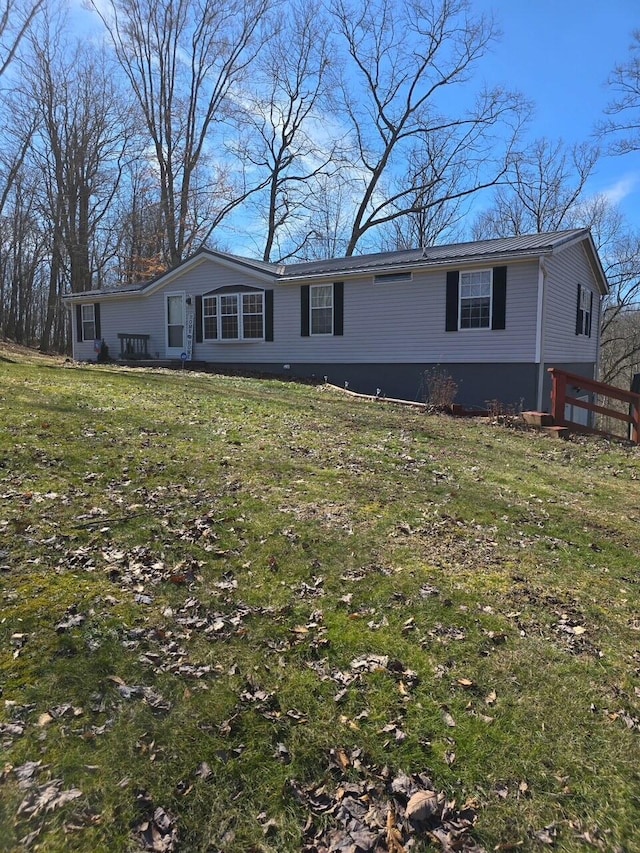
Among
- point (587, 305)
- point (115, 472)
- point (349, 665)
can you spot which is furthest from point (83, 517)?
point (587, 305)

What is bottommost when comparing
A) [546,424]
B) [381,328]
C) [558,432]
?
[558,432]

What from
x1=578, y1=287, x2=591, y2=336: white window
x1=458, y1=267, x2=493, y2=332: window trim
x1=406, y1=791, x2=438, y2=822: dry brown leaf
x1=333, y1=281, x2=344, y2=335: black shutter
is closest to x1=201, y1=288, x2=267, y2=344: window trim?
x1=333, y1=281, x2=344, y2=335: black shutter

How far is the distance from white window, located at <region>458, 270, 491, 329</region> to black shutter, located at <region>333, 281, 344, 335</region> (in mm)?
3550

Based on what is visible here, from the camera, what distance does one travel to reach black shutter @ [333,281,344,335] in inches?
643

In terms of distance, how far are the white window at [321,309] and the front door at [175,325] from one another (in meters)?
5.42

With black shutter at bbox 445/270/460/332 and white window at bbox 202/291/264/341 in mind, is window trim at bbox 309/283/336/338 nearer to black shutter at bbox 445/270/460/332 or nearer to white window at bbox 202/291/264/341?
white window at bbox 202/291/264/341

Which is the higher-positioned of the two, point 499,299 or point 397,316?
point 499,299

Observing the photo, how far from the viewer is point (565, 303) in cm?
1539

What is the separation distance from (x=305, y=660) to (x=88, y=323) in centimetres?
2237

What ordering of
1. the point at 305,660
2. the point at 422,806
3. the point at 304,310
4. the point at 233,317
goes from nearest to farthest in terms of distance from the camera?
the point at 422,806 → the point at 305,660 → the point at 304,310 → the point at 233,317

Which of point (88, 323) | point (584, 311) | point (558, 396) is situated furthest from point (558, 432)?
point (88, 323)

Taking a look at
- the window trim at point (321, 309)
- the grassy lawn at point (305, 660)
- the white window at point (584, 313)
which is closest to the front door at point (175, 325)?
the window trim at point (321, 309)

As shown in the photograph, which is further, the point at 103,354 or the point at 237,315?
the point at 103,354

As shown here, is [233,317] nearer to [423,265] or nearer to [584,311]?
[423,265]
